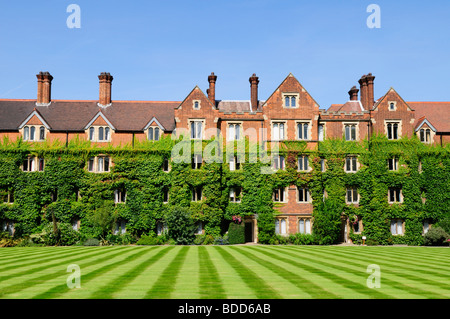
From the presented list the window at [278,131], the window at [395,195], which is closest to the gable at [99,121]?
the window at [278,131]

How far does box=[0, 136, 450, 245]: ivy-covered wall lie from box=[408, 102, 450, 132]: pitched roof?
3.26 meters

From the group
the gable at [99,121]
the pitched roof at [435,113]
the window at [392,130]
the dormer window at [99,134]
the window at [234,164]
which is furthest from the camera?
the pitched roof at [435,113]

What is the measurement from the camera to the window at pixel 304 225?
38.4m

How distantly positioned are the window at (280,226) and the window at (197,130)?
11114 millimetres

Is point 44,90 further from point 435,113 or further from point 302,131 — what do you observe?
point 435,113

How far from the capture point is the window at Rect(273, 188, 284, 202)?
3901 cm

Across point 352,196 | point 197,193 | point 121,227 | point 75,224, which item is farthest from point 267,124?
point 75,224

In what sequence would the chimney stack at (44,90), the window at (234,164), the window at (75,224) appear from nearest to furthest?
the window at (75,224) < the window at (234,164) < the chimney stack at (44,90)

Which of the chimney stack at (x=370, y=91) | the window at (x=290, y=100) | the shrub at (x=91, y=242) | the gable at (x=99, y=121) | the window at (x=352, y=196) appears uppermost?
the chimney stack at (x=370, y=91)

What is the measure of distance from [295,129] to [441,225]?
16.3 metres

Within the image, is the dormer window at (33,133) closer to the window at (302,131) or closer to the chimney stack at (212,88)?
the chimney stack at (212,88)
